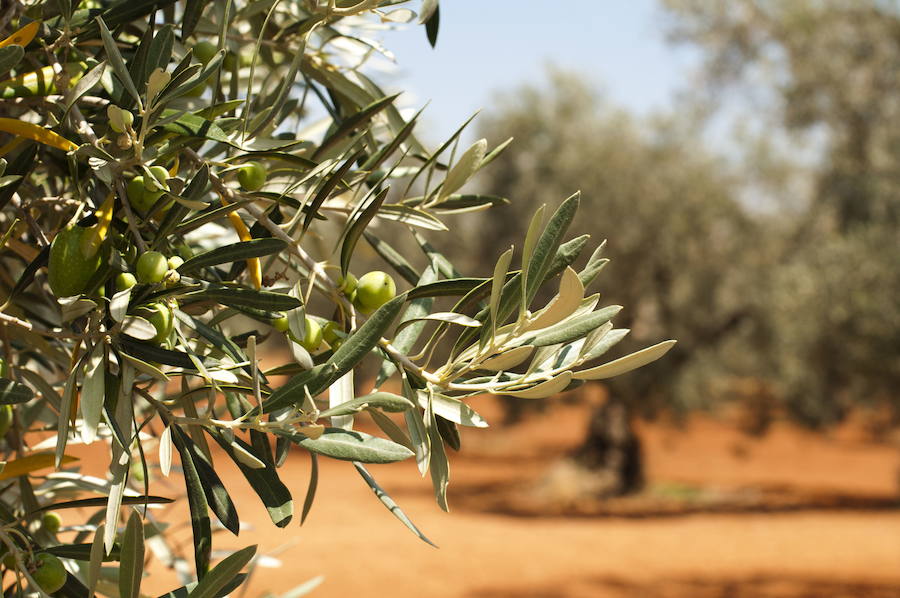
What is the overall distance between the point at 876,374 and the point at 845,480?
894 centimetres

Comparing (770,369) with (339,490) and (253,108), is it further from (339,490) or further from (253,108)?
(253,108)

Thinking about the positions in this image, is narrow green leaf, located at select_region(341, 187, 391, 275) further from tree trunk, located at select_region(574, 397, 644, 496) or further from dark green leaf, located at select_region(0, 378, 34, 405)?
tree trunk, located at select_region(574, 397, 644, 496)

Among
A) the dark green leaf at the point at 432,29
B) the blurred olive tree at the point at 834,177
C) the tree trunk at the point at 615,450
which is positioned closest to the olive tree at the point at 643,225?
the tree trunk at the point at 615,450

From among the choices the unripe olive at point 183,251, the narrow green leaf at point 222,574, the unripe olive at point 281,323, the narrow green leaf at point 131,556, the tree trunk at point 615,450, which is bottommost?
the tree trunk at point 615,450

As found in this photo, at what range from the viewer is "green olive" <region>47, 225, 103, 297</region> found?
0.90 m

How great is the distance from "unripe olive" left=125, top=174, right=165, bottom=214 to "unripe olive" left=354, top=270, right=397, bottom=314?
248 mm

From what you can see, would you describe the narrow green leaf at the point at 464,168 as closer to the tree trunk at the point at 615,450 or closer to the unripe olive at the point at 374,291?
the unripe olive at the point at 374,291

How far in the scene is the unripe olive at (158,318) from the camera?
0.88 meters

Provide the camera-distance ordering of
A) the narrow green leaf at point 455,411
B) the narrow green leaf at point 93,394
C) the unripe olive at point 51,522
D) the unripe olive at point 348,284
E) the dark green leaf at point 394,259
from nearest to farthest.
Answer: the narrow green leaf at point 93,394, the narrow green leaf at point 455,411, the unripe olive at point 348,284, the dark green leaf at point 394,259, the unripe olive at point 51,522

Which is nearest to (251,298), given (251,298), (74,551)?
(251,298)

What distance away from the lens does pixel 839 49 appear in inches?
451

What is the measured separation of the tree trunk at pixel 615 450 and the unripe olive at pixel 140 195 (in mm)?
14685

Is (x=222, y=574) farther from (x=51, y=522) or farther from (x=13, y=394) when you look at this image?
(x=51, y=522)

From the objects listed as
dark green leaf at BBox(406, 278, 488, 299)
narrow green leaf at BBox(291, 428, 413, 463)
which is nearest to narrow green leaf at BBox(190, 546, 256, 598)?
Answer: narrow green leaf at BBox(291, 428, 413, 463)
